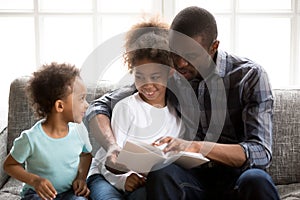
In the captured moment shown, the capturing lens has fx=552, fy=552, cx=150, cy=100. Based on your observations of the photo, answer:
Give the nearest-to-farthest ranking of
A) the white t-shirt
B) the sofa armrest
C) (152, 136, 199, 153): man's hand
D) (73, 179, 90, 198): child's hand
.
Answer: (152, 136, 199, 153): man's hand < (73, 179, 90, 198): child's hand < the white t-shirt < the sofa armrest

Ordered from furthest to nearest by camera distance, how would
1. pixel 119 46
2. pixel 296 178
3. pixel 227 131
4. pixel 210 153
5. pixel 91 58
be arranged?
pixel 91 58
pixel 119 46
pixel 296 178
pixel 227 131
pixel 210 153

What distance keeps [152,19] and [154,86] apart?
31cm

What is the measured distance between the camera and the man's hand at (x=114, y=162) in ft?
6.74

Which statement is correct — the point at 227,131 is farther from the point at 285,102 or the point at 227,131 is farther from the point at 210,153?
the point at 285,102

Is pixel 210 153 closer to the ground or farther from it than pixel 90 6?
closer to the ground

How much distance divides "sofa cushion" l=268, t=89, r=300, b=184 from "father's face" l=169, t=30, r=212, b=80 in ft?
1.62

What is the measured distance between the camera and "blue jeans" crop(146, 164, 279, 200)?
1.85 m

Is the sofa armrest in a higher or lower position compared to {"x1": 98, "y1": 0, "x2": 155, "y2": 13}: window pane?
lower

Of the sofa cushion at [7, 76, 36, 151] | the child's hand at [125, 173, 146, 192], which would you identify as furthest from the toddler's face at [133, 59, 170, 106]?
the sofa cushion at [7, 76, 36, 151]

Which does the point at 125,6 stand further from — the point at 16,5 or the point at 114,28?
the point at 16,5

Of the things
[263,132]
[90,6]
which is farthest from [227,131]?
[90,6]

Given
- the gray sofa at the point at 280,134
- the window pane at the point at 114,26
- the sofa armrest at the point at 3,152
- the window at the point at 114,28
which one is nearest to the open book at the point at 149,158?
the gray sofa at the point at 280,134

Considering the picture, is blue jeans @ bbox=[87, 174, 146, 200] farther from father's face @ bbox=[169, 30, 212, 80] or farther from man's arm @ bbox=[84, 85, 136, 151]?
father's face @ bbox=[169, 30, 212, 80]

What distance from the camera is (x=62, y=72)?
2.06 metres
